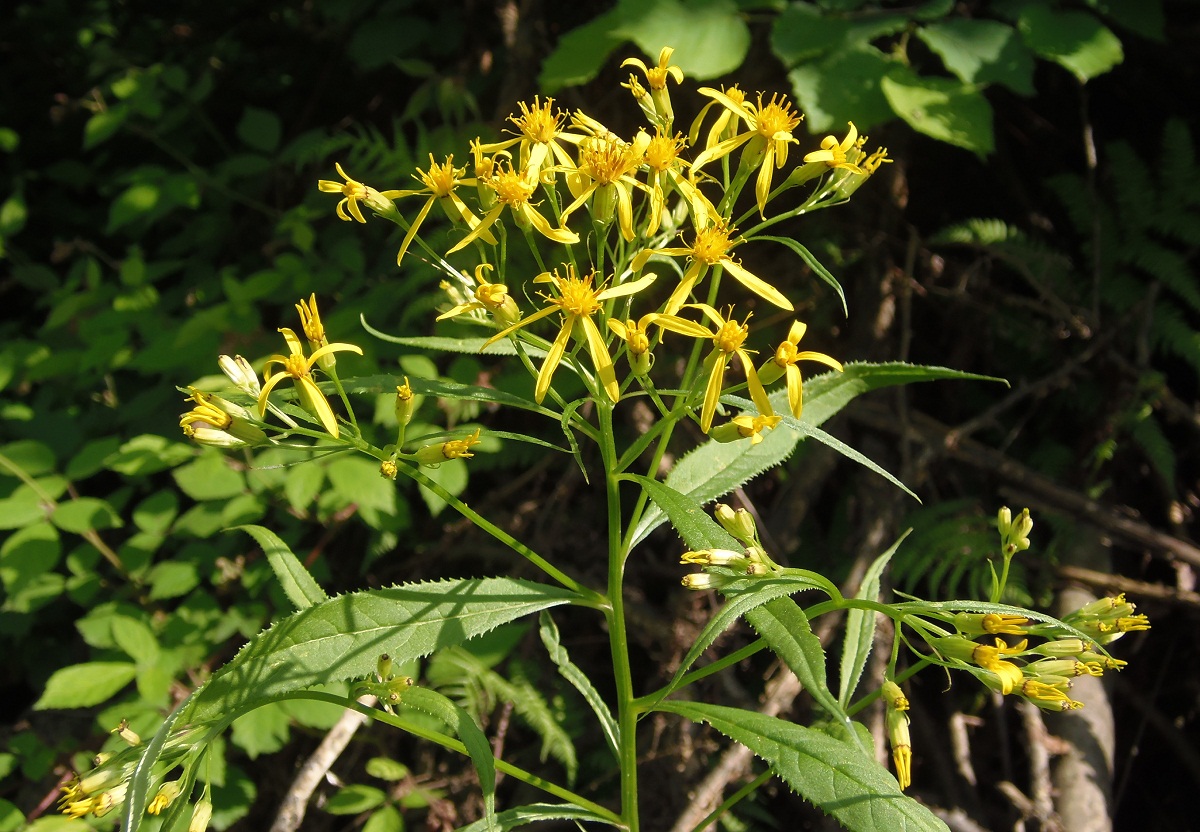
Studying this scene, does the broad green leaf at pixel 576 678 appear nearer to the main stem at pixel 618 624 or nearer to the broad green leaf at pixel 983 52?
the main stem at pixel 618 624

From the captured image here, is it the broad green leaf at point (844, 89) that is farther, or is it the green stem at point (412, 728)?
the broad green leaf at point (844, 89)

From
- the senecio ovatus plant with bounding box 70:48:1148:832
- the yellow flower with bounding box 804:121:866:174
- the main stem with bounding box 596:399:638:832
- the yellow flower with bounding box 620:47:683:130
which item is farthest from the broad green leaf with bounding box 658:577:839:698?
the yellow flower with bounding box 620:47:683:130

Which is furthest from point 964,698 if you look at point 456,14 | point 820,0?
point 456,14

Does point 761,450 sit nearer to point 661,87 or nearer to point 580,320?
point 580,320

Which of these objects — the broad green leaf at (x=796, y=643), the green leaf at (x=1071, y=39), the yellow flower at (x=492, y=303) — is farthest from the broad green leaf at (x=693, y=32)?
the broad green leaf at (x=796, y=643)

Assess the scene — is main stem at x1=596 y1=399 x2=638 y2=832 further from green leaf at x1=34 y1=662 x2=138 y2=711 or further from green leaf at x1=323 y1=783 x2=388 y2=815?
green leaf at x1=34 y1=662 x2=138 y2=711

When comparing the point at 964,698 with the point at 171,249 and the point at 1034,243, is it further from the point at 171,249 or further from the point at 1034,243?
the point at 171,249
